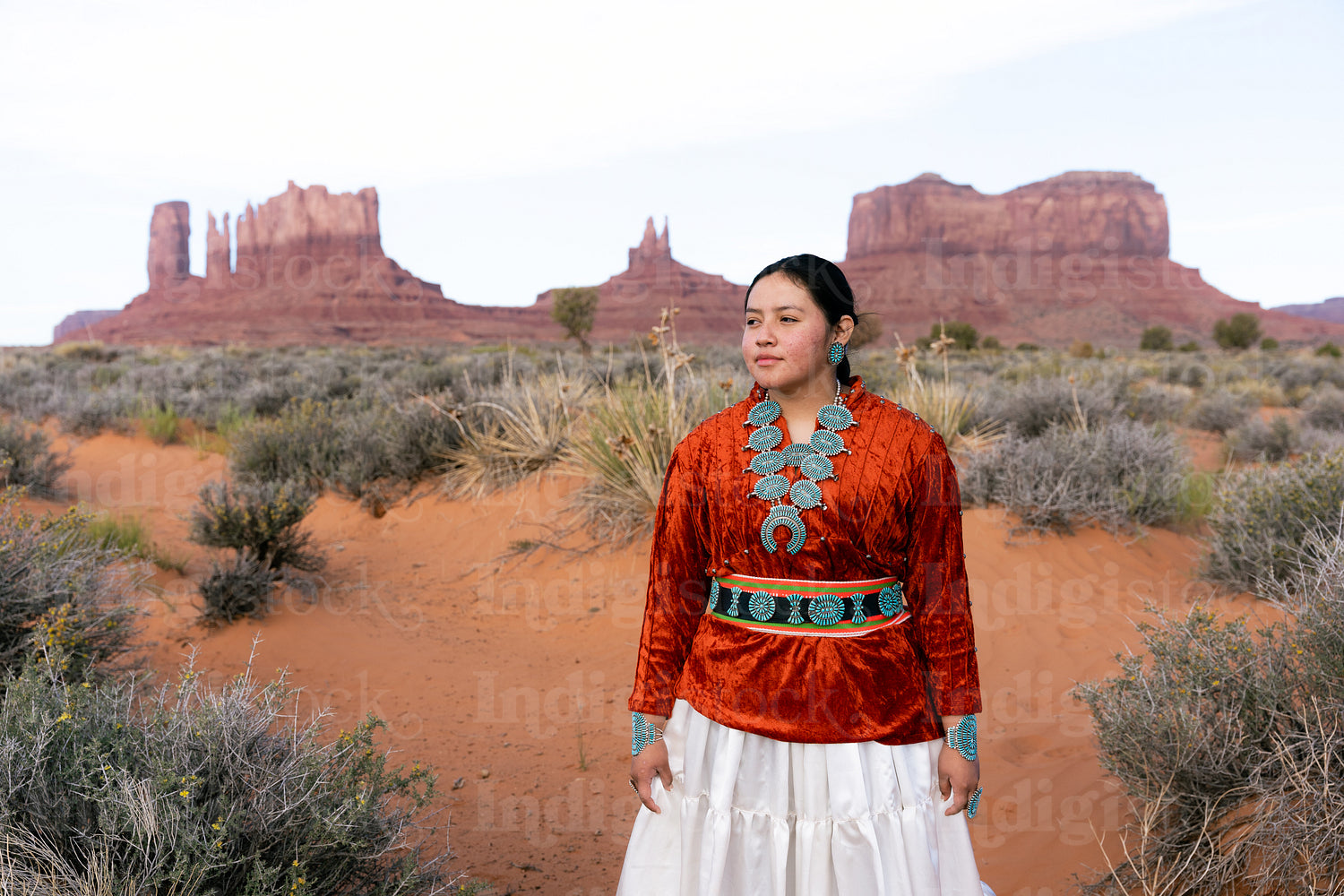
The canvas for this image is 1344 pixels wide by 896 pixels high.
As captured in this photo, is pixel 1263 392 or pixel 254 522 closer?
pixel 254 522

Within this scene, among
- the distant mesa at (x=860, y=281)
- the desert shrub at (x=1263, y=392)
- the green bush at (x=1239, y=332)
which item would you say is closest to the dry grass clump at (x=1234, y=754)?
the desert shrub at (x=1263, y=392)

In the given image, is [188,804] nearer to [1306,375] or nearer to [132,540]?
[132,540]

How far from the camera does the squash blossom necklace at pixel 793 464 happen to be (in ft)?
5.73

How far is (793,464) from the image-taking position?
71.1 inches

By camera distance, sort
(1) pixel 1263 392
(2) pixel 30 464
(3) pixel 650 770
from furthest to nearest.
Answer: (1) pixel 1263 392, (2) pixel 30 464, (3) pixel 650 770

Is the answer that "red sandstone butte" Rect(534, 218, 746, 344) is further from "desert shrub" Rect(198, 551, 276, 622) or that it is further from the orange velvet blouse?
the orange velvet blouse

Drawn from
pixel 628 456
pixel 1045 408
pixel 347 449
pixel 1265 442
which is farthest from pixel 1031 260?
pixel 628 456

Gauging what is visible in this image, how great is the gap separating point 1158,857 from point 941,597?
1.72 m

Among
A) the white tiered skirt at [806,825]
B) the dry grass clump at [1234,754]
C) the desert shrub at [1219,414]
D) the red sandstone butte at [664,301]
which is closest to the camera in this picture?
the white tiered skirt at [806,825]

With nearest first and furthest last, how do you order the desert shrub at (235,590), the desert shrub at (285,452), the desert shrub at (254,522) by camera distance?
the desert shrub at (235,590)
the desert shrub at (254,522)
the desert shrub at (285,452)

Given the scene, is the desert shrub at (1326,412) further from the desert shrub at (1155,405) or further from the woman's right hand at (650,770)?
the woman's right hand at (650,770)

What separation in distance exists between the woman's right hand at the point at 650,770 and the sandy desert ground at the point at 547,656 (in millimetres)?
1418

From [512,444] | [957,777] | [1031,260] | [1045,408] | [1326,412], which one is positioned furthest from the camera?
[1031,260]

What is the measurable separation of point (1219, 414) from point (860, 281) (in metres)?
77.7
